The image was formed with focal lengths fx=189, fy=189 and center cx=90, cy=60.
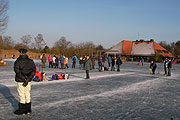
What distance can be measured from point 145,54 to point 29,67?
198 feet

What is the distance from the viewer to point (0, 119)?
4.69m

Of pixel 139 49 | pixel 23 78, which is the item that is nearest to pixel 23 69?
pixel 23 78

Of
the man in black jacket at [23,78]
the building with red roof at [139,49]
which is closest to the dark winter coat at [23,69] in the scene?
the man in black jacket at [23,78]

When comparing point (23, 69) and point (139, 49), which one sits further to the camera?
point (139, 49)

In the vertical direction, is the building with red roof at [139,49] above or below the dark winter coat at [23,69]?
above

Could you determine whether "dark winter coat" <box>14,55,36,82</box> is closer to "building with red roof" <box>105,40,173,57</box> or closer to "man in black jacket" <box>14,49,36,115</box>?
Result: "man in black jacket" <box>14,49,36,115</box>

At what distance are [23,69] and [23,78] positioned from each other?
9.5 inches

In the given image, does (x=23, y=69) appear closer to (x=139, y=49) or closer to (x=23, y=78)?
(x=23, y=78)

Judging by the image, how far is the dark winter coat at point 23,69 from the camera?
495cm

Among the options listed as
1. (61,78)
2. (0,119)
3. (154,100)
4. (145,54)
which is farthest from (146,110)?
(145,54)

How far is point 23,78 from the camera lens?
4.95 meters

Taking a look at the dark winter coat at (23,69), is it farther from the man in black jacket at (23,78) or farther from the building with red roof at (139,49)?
the building with red roof at (139,49)

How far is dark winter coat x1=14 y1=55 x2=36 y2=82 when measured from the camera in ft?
16.2

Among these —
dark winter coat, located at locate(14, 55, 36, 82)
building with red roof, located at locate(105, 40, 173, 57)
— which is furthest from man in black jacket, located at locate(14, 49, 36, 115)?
building with red roof, located at locate(105, 40, 173, 57)
